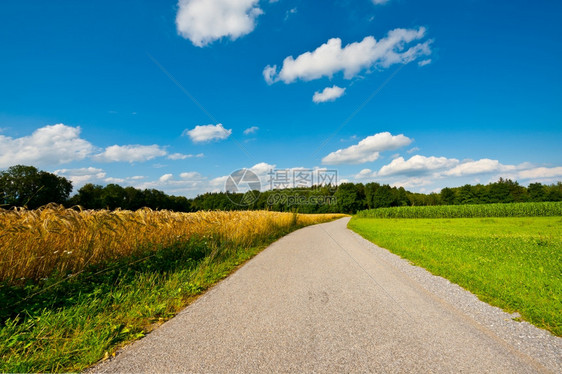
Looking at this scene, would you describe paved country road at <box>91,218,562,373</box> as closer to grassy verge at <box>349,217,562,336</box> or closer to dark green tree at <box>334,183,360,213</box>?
grassy verge at <box>349,217,562,336</box>

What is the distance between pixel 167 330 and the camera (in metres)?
3.42

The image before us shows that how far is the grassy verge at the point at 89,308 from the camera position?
2.72m

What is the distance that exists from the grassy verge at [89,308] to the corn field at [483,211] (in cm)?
5308

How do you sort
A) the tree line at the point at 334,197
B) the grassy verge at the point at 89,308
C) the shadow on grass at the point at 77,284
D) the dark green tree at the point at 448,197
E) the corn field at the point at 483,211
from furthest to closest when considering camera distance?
the dark green tree at the point at 448,197 → the tree line at the point at 334,197 → the corn field at the point at 483,211 → the shadow on grass at the point at 77,284 → the grassy verge at the point at 89,308

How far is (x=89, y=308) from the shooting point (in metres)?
3.66

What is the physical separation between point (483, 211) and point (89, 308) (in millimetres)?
56812

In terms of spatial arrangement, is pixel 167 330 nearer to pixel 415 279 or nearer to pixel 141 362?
pixel 141 362

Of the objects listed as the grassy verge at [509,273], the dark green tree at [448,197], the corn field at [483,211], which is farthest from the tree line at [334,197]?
the grassy verge at [509,273]

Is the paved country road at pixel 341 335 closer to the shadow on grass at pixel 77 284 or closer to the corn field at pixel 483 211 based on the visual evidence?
the shadow on grass at pixel 77 284

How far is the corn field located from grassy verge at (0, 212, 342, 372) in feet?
174

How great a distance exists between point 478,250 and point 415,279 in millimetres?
5702

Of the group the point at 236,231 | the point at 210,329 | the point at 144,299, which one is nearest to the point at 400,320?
the point at 210,329

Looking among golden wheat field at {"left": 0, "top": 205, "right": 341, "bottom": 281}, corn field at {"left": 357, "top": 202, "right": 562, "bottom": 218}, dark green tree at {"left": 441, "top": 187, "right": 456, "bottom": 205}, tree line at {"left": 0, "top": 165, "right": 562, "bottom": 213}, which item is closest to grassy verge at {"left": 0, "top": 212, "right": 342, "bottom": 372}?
golden wheat field at {"left": 0, "top": 205, "right": 341, "bottom": 281}

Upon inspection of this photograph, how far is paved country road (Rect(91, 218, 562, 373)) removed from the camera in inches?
103
